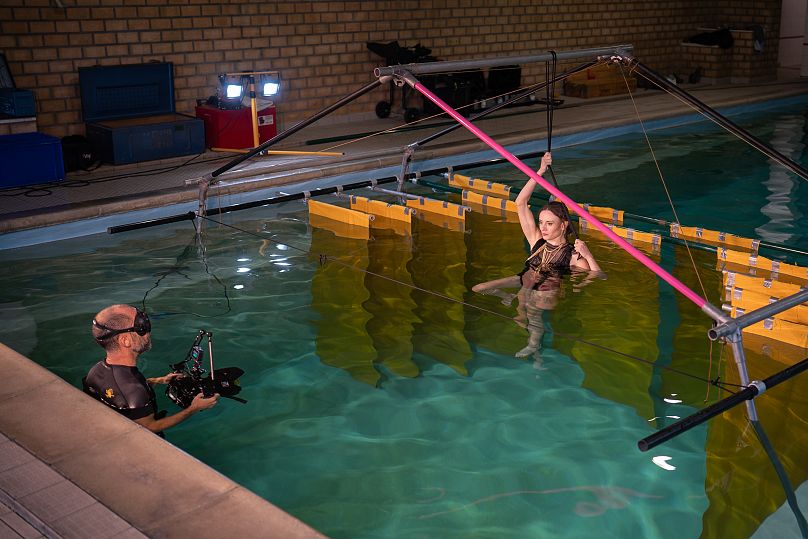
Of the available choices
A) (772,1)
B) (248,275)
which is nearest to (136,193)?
(248,275)

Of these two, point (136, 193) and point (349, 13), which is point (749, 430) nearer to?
point (136, 193)

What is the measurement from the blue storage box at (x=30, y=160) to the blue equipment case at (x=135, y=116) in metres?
1.06

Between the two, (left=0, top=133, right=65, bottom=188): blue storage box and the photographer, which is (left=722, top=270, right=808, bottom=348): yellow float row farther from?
(left=0, top=133, right=65, bottom=188): blue storage box

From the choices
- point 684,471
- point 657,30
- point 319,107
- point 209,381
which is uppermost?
point 657,30

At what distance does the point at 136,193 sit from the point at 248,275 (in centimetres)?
269

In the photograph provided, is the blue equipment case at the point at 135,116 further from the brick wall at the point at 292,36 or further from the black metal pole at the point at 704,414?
the black metal pole at the point at 704,414

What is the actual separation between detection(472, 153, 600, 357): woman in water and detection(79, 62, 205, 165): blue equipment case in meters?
6.26

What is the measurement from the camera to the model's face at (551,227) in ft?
23.2

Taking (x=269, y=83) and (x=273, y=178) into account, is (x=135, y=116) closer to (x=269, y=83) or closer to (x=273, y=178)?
(x=269, y=83)

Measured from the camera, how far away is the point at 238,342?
694 cm

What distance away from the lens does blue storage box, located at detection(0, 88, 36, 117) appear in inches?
435

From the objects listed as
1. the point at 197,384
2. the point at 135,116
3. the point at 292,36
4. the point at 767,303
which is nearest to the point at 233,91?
the point at 135,116

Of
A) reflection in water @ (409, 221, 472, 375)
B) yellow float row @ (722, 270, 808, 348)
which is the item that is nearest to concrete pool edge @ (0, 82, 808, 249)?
reflection in water @ (409, 221, 472, 375)

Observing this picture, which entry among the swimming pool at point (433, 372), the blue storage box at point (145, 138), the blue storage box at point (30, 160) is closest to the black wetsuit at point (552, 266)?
the swimming pool at point (433, 372)
